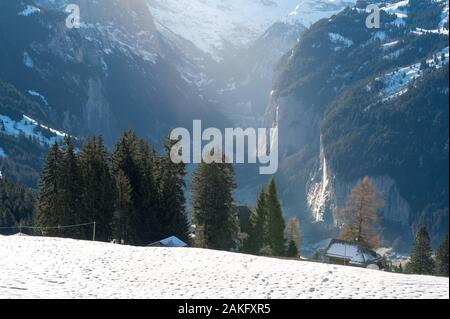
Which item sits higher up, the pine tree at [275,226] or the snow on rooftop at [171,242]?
the pine tree at [275,226]

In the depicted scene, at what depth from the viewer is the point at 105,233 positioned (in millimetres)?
53812

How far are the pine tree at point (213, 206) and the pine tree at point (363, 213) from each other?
1016cm

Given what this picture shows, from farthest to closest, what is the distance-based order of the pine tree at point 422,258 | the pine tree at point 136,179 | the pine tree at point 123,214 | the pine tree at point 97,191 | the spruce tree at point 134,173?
the pine tree at point 422,258, the pine tree at point 136,179, the spruce tree at point 134,173, the pine tree at point 123,214, the pine tree at point 97,191

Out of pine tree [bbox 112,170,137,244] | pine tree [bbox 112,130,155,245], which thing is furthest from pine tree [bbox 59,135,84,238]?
pine tree [bbox 112,130,155,245]

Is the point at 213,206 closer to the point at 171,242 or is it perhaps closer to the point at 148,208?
the point at 171,242

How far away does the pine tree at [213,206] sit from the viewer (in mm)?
55875

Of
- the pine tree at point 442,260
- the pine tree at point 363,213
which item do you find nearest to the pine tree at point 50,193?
the pine tree at point 363,213

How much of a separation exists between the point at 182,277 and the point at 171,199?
34570 millimetres

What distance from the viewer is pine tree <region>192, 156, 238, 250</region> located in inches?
2200

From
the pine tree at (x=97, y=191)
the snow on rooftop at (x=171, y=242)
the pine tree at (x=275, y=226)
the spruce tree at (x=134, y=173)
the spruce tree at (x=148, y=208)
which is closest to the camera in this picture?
the snow on rooftop at (x=171, y=242)

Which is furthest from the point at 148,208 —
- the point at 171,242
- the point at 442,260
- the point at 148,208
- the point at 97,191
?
the point at 442,260

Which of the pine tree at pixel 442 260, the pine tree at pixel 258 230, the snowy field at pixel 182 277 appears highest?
the pine tree at pixel 258 230

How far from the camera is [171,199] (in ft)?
194

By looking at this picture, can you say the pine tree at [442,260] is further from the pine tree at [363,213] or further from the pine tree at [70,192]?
the pine tree at [70,192]
